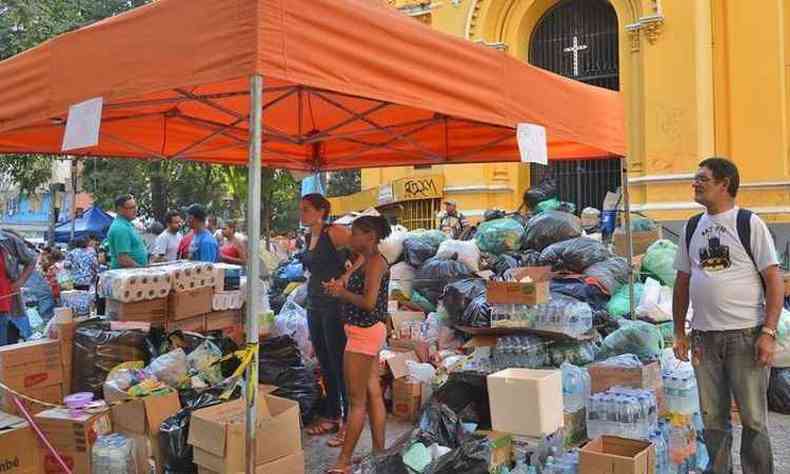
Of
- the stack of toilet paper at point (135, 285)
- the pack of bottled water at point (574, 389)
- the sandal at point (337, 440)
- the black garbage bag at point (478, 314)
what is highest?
the stack of toilet paper at point (135, 285)

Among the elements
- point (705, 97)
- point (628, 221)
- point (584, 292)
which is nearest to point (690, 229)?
point (628, 221)

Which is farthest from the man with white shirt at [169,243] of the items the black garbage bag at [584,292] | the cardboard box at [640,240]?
the cardboard box at [640,240]

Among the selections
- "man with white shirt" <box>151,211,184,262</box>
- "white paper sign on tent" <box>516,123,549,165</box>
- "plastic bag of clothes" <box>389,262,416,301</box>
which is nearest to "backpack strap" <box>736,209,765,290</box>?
"white paper sign on tent" <box>516,123,549,165</box>

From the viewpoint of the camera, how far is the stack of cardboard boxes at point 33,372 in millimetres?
4527

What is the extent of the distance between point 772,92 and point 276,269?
9025mm

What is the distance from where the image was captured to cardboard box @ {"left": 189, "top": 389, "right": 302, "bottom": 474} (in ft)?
12.1

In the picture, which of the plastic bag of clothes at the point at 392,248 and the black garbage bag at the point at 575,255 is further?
the plastic bag of clothes at the point at 392,248

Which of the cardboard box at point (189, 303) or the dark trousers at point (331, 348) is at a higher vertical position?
the cardboard box at point (189, 303)

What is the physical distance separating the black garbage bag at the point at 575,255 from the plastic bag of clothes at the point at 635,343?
1.74 meters

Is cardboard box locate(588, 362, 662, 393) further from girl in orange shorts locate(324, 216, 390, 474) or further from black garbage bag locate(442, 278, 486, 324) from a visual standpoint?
black garbage bag locate(442, 278, 486, 324)

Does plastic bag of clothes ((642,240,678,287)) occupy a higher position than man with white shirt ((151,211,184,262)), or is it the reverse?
man with white shirt ((151,211,184,262))

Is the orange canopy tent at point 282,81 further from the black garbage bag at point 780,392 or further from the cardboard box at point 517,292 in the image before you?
the black garbage bag at point 780,392

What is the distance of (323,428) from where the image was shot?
5.47m

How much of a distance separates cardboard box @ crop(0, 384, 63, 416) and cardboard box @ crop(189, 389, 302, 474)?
136cm
